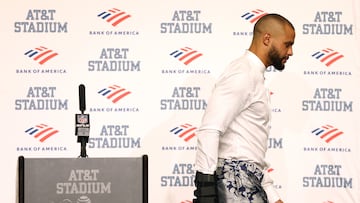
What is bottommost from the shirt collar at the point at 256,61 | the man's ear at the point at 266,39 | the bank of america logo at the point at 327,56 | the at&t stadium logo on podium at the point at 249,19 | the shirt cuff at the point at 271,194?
the shirt cuff at the point at 271,194

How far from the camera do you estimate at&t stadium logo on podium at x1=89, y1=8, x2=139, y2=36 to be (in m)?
4.52

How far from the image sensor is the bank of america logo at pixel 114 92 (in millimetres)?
4480

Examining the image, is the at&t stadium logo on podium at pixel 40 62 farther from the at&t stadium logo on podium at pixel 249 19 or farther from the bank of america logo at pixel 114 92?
the at&t stadium logo on podium at pixel 249 19

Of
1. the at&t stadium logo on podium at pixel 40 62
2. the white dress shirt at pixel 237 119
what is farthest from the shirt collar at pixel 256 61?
the at&t stadium logo on podium at pixel 40 62

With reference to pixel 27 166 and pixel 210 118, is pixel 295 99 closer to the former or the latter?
pixel 210 118

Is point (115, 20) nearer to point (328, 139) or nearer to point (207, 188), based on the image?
point (328, 139)

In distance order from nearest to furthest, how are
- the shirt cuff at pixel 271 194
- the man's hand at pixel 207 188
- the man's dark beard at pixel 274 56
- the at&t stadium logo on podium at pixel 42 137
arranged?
the man's hand at pixel 207 188 → the shirt cuff at pixel 271 194 → the man's dark beard at pixel 274 56 → the at&t stadium logo on podium at pixel 42 137

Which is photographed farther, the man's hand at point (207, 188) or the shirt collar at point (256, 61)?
the shirt collar at point (256, 61)

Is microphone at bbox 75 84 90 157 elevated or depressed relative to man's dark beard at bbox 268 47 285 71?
depressed

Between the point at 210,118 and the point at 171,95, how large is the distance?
4.86 feet

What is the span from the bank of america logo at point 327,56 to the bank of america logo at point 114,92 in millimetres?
1281

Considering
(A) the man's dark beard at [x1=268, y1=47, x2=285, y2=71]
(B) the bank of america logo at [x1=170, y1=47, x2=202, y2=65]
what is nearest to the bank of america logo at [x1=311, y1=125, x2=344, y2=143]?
(B) the bank of america logo at [x1=170, y1=47, x2=202, y2=65]

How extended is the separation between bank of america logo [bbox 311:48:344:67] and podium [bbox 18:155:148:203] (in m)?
1.66

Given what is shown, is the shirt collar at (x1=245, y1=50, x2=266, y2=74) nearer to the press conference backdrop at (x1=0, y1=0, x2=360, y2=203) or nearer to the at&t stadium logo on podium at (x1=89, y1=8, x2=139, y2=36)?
the press conference backdrop at (x1=0, y1=0, x2=360, y2=203)
